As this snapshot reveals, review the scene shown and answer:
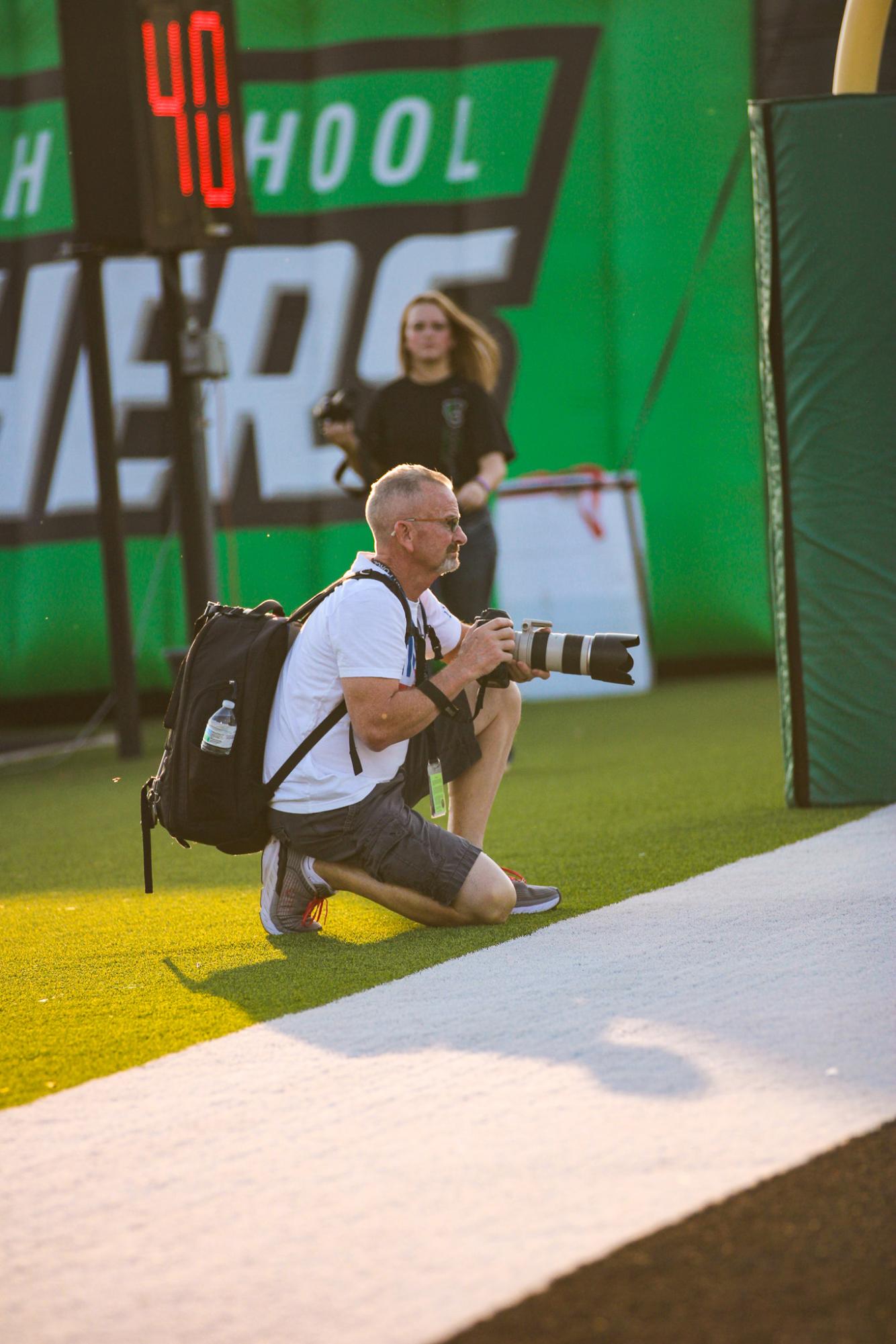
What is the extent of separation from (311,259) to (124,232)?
309 centimetres

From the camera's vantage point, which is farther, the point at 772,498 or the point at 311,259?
the point at 311,259

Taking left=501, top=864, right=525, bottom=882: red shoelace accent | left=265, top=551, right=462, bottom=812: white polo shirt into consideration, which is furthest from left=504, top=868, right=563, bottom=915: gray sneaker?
left=265, top=551, right=462, bottom=812: white polo shirt

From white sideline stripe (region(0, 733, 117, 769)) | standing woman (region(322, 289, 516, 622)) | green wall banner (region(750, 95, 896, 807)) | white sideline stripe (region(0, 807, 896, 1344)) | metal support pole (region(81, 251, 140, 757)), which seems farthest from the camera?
white sideline stripe (region(0, 733, 117, 769))

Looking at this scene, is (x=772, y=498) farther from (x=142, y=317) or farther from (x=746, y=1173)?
(x=142, y=317)

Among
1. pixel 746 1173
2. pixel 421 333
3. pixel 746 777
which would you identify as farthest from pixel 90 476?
pixel 746 1173

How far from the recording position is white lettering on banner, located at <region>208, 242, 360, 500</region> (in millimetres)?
9961

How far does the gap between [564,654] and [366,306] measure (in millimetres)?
6660

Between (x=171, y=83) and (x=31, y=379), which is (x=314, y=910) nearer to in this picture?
(x=171, y=83)

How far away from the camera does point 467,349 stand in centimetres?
618

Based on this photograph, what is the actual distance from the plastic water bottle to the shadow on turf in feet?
1.51

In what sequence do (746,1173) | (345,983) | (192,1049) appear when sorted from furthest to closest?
(345,983) → (192,1049) → (746,1173)

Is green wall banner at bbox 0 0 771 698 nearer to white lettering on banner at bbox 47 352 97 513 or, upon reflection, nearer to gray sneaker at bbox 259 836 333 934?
white lettering on banner at bbox 47 352 97 513

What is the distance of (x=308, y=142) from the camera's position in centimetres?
1008

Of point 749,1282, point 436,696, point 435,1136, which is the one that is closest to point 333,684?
point 436,696
